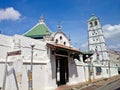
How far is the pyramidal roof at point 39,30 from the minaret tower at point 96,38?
39.4 meters

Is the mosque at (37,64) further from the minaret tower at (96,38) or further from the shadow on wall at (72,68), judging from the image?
the minaret tower at (96,38)

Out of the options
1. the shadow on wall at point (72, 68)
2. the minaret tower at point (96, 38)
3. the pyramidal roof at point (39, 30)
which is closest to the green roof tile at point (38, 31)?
the pyramidal roof at point (39, 30)

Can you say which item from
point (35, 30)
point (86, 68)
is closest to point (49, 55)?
point (86, 68)

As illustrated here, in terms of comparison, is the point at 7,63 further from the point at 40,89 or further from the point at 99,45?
the point at 99,45

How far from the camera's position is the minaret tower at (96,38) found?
66.5 meters

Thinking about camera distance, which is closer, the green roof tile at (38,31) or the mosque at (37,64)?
the mosque at (37,64)

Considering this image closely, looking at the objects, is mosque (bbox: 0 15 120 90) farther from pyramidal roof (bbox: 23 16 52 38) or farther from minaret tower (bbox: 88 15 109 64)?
minaret tower (bbox: 88 15 109 64)

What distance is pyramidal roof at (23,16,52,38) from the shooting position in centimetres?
2698

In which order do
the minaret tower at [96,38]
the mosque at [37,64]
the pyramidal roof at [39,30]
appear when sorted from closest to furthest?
the mosque at [37,64] < the pyramidal roof at [39,30] < the minaret tower at [96,38]

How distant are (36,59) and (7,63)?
2969 millimetres

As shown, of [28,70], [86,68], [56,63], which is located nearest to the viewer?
[28,70]

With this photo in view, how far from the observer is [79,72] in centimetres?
2320

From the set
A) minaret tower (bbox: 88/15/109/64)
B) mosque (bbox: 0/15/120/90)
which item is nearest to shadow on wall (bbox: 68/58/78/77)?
mosque (bbox: 0/15/120/90)

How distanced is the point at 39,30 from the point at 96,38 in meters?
45.0
